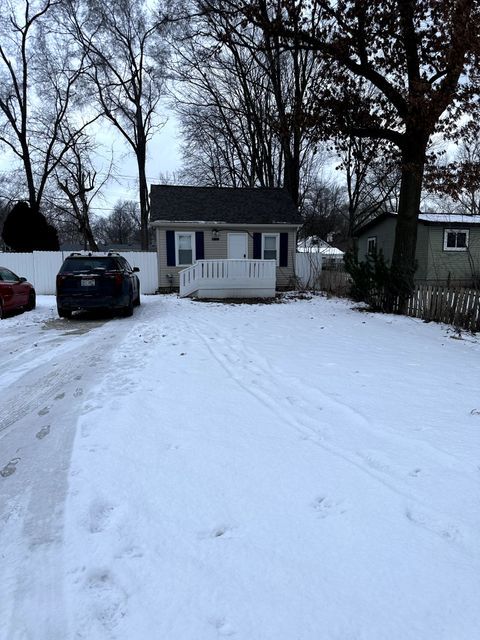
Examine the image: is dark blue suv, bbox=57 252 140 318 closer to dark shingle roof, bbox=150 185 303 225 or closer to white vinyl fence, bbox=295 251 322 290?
dark shingle roof, bbox=150 185 303 225

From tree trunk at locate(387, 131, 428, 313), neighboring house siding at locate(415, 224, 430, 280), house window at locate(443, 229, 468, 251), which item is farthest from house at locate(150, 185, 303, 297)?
house window at locate(443, 229, 468, 251)

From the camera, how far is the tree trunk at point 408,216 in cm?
1094

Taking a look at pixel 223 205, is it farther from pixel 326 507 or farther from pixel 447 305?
pixel 326 507

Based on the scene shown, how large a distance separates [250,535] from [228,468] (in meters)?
0.74

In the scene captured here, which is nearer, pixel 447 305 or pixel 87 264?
pixel 447 305

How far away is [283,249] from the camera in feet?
61.8

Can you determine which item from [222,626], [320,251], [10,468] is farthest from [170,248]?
[222,626]

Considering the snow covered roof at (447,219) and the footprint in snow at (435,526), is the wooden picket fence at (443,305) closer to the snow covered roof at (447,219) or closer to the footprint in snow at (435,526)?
the footprint in snow at (435,526)

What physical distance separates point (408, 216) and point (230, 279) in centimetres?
625

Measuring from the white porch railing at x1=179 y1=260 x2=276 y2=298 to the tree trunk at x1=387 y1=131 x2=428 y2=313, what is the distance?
15.2 ft

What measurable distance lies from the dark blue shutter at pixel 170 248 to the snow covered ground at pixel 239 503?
12.8 m

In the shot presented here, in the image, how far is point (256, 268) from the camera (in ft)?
50.3

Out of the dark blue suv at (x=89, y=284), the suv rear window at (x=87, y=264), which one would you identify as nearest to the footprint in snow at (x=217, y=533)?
the dark blue suv at (x=89, y=284)

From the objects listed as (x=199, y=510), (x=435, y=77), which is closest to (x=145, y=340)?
(x=199, y=510)
